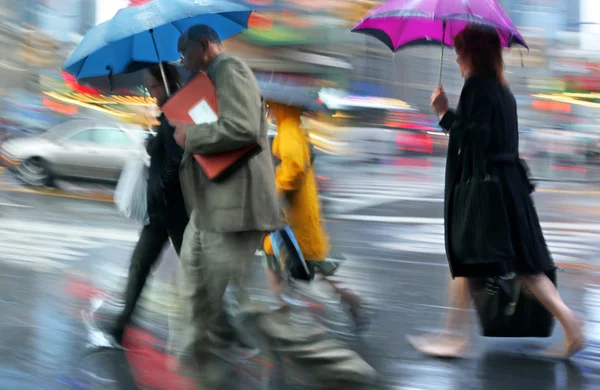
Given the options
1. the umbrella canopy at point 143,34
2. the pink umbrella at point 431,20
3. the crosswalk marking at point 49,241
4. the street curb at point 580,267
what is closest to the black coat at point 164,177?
the umbrella canopy at point 143,34

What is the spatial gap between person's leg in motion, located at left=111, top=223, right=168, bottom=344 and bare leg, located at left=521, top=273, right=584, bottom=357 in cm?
203

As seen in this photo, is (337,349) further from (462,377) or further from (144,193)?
(144,193)

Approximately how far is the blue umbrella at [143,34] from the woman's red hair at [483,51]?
48.7 inches

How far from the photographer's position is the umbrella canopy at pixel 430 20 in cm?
430

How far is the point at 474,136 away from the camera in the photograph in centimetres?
450

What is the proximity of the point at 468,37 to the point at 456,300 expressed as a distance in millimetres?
1500

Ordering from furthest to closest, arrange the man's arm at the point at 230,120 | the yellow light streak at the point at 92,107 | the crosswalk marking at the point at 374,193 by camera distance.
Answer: the yellow light streak at the point at 92,107, the crosswalk marking at the point at 374,193, the man's arm at the point at 230,120

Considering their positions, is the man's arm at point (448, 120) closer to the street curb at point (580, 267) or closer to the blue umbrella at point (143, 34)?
the blue umbrella at point (143, 34)

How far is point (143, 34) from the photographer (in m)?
4.47

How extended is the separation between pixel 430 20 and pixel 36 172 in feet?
37.4

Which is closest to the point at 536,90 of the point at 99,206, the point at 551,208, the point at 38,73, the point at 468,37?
→ the point at 38,73

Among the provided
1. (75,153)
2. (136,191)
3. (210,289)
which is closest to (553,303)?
(210,289)

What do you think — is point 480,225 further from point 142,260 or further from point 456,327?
point 142,260

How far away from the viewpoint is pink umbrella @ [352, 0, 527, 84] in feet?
14.1
